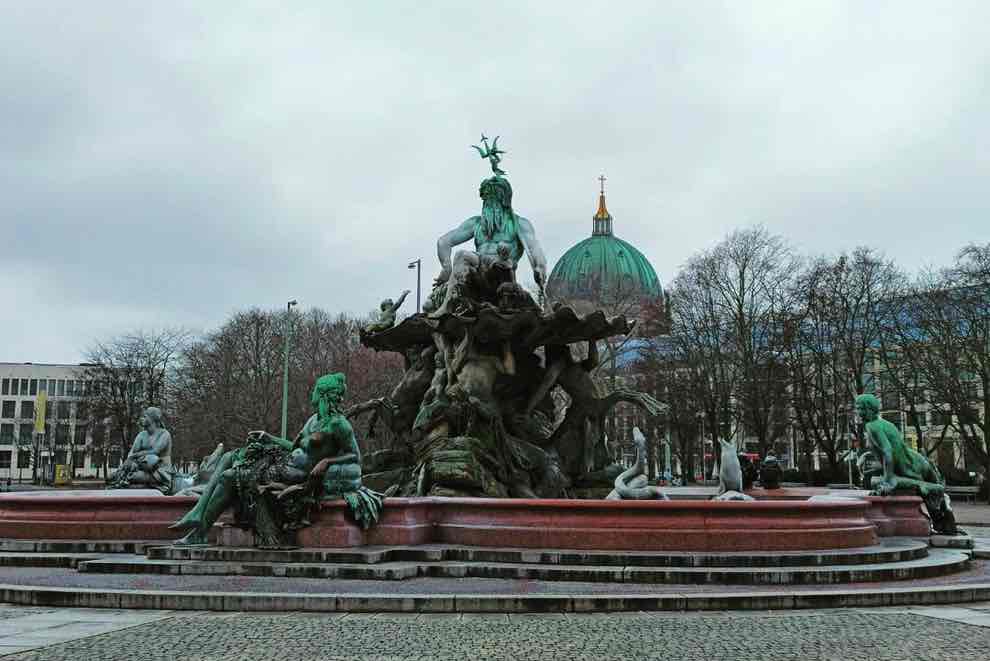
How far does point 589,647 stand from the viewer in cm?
715

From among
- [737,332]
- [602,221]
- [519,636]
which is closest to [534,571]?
[519,636]

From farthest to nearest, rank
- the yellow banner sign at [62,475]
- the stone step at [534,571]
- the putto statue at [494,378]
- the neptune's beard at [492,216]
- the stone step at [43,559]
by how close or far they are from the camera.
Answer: the yellow banner sign at [62,475], the neptune's beard at [492,216], the putto statue at [494,378], the stone step at [43,559], the stone step at [534,571]

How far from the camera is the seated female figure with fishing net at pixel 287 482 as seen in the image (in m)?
11.5

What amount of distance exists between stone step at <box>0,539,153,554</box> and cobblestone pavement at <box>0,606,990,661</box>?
3887mm

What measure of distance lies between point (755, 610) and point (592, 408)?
9518 mm

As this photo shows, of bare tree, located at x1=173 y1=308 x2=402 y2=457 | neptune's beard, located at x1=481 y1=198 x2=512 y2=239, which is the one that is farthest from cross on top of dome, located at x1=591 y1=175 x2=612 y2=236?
neptune's beard, located at x1=481 y1=198 x2=512 y2=239

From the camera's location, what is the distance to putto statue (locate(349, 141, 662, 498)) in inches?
660

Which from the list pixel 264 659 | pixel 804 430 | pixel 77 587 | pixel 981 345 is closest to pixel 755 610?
pixel 264 659

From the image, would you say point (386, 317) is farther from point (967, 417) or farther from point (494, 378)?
point (967, 417)

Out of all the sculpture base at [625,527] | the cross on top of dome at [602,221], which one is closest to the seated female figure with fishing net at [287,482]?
the sculpture base at [625,527]

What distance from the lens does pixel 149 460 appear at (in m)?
18.0

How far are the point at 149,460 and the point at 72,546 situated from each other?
520 cm

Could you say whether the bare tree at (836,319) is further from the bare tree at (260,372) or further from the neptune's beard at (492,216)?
the neptune's beard at (492,216)

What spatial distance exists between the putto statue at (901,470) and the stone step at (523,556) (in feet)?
13.5
